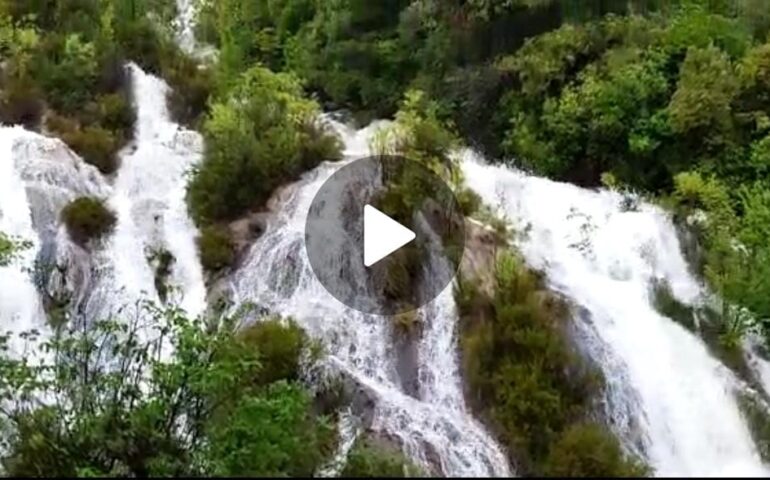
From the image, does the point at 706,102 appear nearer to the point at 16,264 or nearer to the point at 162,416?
the point at 16,264

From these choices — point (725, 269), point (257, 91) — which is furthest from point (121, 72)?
point (725, 269)

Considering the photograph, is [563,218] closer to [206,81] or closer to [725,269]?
[725,269]

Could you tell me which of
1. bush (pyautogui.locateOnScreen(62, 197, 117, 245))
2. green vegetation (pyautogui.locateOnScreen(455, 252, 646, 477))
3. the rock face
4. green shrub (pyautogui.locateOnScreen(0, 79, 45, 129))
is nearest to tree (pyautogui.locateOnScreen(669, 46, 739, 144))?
the rock face

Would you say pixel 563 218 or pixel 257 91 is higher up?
pixel 257 91

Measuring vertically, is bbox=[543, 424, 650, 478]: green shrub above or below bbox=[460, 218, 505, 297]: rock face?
above

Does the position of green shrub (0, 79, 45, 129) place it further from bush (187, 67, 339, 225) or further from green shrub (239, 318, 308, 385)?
green shrub (239, 318, 308, 385)
